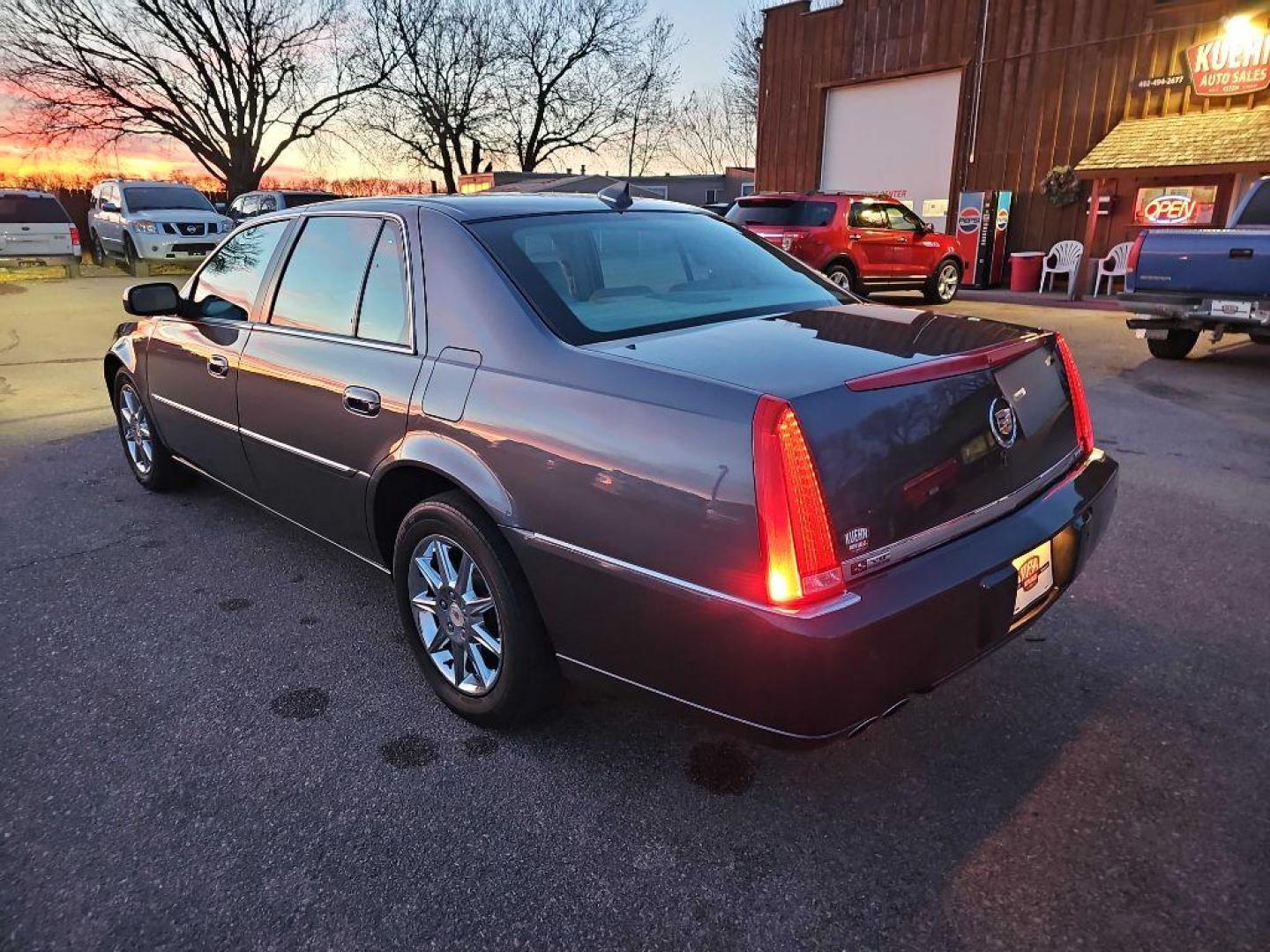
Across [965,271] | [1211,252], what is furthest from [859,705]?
[965,271]

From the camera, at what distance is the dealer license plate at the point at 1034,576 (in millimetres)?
2258

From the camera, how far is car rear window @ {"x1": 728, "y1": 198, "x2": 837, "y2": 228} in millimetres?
13445

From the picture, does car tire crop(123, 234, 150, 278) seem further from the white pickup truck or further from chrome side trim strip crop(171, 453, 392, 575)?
chrome side trim strip crop(171, 453, 392, 575)

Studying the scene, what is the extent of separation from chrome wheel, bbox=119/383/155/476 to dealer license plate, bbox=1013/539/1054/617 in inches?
179

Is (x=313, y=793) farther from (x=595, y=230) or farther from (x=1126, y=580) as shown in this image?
(x=1126, y=580)

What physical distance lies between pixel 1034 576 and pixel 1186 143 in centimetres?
1726

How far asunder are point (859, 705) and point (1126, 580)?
239 cm

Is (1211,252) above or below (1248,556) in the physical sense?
above

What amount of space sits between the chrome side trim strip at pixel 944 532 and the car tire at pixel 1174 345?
8370 mm

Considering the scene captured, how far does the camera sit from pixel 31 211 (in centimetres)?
1866

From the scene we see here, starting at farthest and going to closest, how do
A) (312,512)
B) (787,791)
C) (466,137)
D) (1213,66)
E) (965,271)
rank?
(466,137)
(965,271)
(1213,66)
(312,512)
(787,791)

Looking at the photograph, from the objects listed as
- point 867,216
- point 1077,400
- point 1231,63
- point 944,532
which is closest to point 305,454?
point 944,532

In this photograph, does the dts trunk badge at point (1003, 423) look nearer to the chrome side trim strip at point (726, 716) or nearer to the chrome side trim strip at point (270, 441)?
the chrome side trim strip at point (726, 716)

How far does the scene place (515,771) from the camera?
2.53m
